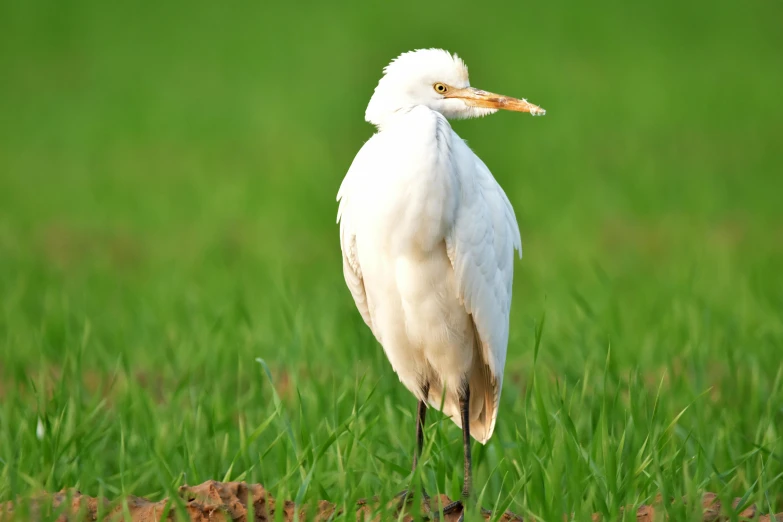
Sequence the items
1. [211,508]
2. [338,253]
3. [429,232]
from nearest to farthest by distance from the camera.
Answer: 1. [211,508]
2. [429,232]
3. [338,253]

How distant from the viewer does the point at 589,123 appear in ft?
40.0

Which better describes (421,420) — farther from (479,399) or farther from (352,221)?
(352,221)

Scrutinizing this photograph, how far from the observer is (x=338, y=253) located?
8523mm

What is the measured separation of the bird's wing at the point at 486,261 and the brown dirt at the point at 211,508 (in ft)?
2.76

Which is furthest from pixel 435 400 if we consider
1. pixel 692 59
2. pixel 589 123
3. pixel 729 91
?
pixel 692 59

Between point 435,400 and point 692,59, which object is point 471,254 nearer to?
point 435,400

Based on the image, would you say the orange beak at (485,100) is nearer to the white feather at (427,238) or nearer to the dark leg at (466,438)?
the white feather at (427,238)

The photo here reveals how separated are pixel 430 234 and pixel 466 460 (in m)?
0.82

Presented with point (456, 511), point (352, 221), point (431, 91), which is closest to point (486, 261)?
point (352, 221)

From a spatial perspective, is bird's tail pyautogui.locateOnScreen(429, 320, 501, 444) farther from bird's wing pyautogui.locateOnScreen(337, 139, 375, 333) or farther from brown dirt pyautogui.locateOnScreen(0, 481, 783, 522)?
brown dirt pyautogui.locateOnScreen(0, 481, 783, 522)

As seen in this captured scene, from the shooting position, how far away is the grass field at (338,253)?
3.79 meters

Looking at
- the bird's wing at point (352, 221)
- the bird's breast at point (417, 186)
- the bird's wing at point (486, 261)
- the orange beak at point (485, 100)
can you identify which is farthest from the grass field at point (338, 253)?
the orange beak at point (485, 100)

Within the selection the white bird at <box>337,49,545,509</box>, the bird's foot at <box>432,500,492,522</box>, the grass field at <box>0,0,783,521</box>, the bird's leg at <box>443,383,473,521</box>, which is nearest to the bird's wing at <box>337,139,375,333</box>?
the white bird at <box>337,49,545,509</box>

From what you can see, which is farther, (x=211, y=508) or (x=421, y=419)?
(x=421, y=419)
